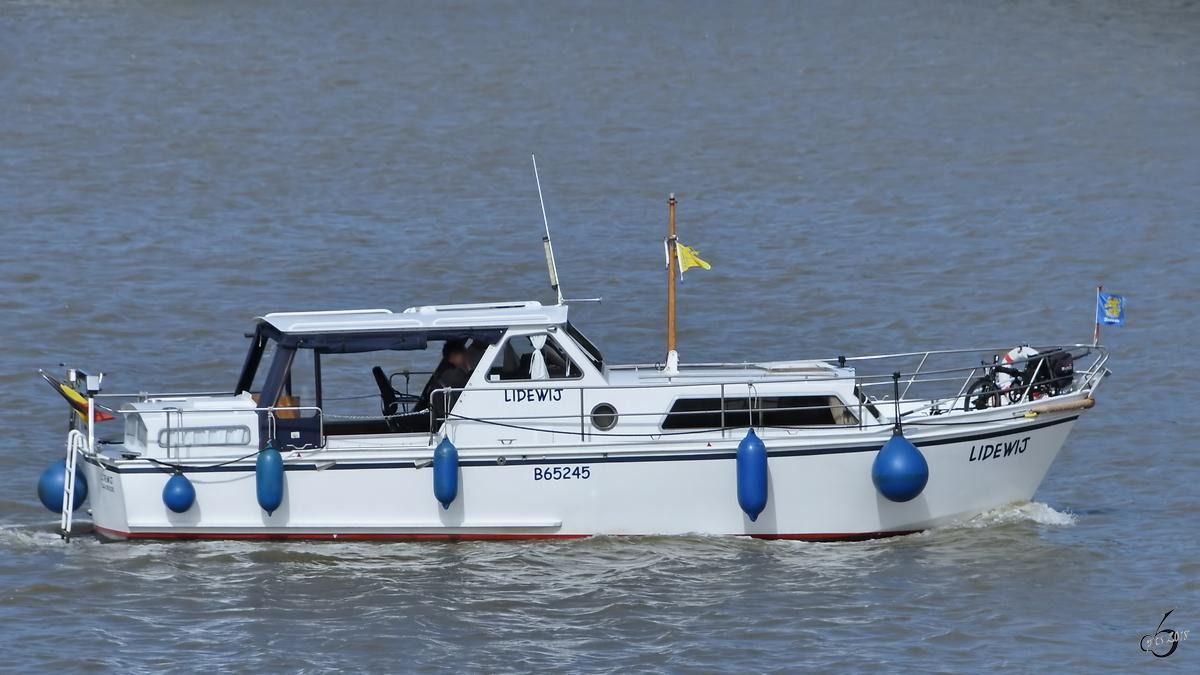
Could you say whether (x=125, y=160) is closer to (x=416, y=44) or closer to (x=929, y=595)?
(x=416, y=44)

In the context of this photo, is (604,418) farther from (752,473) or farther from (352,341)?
(352,341)

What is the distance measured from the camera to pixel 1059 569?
13.9m

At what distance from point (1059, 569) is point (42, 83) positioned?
89.5 feet

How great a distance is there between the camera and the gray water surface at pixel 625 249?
1284cm

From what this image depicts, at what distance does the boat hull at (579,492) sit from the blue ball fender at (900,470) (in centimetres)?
23

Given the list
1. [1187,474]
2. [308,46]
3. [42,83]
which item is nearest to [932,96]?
[308,46]

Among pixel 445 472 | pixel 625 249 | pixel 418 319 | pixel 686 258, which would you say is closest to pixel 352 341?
pixel 418 319

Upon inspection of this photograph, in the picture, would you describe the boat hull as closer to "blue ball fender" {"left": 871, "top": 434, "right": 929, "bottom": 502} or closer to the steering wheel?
"blue ball fender" {"left": 871, "top": 434, "right": 929, "bottom": 502}

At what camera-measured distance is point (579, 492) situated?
14062 millimetres

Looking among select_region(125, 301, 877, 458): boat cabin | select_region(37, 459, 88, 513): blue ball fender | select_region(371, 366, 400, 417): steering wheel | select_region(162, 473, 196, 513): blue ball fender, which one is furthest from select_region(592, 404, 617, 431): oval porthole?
select_region(37, 459, 88, 513): blue ball fender

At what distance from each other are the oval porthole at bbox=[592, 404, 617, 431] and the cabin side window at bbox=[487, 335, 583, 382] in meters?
0.38

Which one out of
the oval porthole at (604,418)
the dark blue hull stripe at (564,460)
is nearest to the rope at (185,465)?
the dark blue hull stripe at (564,460)

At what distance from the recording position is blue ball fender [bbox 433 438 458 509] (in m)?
13.7

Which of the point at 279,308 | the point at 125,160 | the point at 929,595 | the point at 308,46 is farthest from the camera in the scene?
the point at 308,46
